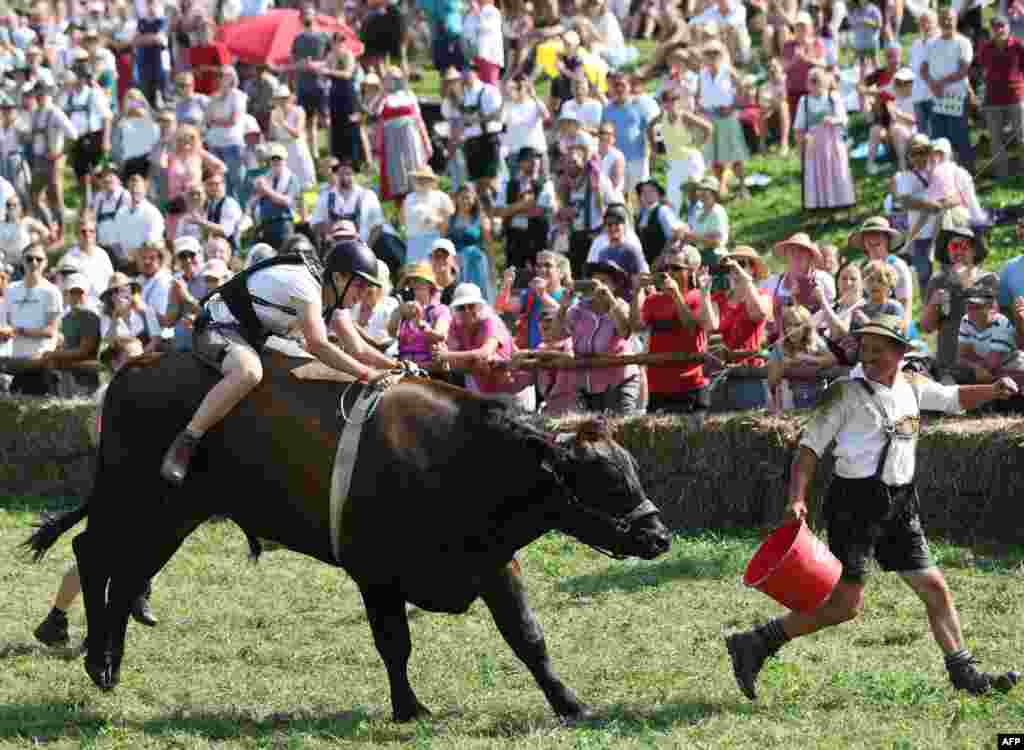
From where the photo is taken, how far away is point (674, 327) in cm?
1373

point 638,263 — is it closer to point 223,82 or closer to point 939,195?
point 939,195

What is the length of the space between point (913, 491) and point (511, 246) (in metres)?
10.8

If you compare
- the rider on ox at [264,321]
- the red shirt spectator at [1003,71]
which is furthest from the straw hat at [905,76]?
the rider on ox at [264,321]

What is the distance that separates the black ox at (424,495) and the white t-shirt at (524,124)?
1164 centimetres

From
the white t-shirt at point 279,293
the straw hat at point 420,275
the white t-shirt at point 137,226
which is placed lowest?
the white t-shirt at point 137,226

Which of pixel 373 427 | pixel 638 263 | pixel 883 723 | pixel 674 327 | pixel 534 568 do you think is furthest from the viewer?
pixel 638 263

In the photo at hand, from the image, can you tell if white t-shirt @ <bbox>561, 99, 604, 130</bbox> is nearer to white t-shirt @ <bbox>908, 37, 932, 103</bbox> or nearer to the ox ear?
white t-shirt @ <bbox>908, 37, 932, 103</bbox>

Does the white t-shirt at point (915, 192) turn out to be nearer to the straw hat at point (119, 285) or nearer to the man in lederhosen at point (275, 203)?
the man in lederhosen at point (275, 203)

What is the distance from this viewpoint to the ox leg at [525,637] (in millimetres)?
9273

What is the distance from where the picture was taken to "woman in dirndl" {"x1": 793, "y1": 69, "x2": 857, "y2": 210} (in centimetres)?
2003

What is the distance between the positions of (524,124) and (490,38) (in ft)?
11.6

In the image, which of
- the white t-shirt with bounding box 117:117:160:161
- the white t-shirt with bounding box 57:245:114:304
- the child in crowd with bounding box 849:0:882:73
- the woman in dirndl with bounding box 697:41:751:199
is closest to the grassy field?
the white t-shirt with bounding box 57:245:114:304

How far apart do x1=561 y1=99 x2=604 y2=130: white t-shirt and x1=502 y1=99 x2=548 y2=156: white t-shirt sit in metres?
0.38

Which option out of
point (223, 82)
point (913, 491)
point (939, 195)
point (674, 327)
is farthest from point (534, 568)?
point (223, 82)
